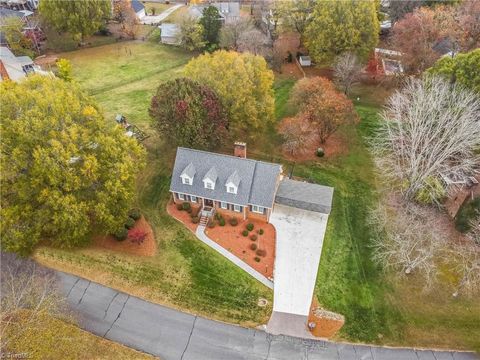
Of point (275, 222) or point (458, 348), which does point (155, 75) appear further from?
A: point (458, 348)

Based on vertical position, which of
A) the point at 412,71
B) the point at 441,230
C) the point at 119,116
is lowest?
the point at 441,230

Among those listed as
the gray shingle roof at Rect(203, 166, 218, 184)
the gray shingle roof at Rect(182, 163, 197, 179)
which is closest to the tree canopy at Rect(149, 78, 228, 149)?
the gray shingle roof at Rect(182, 163, 197, 179)

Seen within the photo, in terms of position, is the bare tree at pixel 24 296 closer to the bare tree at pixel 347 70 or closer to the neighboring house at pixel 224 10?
the bare tree at pixel 347 70

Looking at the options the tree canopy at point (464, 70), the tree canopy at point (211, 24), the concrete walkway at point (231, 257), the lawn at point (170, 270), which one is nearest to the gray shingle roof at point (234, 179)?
the concrete walkway at point (231, 257)

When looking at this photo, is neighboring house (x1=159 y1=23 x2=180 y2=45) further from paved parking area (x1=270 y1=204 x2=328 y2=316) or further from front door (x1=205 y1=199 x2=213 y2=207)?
paved parking area (x1=270 y1=204 x2=328 y2=316)

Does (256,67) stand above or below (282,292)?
above

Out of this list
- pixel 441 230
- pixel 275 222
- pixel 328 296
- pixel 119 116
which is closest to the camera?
pixel 328 296

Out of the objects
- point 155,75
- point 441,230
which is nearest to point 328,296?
point 441,230
